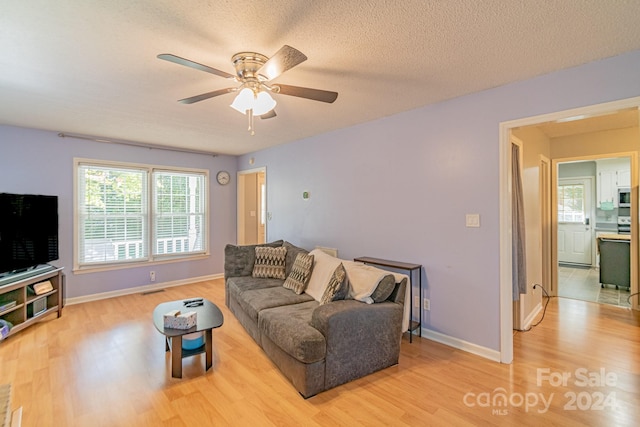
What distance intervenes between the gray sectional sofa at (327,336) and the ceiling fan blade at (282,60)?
170 cm

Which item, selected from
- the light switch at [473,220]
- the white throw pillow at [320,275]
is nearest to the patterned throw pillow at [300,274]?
the white throw pillow at [320,275]

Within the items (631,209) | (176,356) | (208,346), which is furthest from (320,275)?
(631,209)

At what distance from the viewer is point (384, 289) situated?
2553mm

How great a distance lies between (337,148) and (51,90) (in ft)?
9.76

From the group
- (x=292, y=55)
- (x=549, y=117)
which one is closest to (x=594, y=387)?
(x=549, y=117)

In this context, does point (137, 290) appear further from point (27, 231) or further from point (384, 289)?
point (384, 289)

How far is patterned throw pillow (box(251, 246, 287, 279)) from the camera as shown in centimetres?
Answer: 388

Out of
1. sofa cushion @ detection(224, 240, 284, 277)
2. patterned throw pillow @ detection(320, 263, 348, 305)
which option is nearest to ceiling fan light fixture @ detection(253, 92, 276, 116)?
patterned throw pillow @ detection(320, 263, 348, 305)

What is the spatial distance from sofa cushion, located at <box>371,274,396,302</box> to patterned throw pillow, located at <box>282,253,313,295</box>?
3.25ft

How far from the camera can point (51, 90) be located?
104 inches

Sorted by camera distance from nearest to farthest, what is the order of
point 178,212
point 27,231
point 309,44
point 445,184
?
point 309,44 → point 445,184 → point 27,231 → point 178,212

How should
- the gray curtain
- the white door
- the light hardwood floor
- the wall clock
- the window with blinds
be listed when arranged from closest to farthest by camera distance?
the light hardwood floor
the gray curtain
the window with blinds
the wall clock
the white door

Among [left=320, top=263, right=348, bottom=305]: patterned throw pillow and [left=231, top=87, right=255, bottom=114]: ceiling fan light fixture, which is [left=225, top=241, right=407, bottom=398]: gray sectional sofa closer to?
[left=320, top=263, right=348, bottom=305]: patterned throw pillow

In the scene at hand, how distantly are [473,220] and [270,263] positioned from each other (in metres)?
2.46
